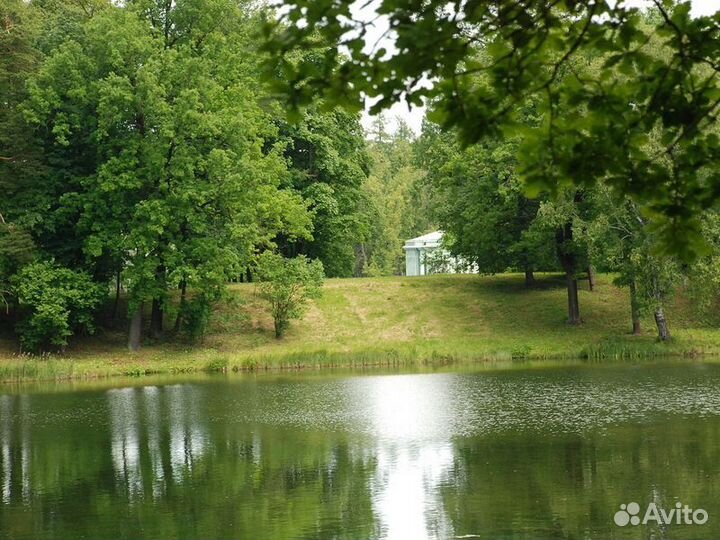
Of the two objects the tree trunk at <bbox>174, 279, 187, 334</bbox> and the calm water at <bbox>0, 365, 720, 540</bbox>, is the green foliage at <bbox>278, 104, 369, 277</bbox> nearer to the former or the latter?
the tree trunk at <bbox>174, 279, 187, 334</bbox>

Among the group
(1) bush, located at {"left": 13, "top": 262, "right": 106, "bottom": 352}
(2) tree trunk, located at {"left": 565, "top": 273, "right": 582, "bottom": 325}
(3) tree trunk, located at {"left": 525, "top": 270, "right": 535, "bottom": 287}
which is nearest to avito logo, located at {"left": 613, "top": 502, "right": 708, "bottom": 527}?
(1) bush, located at {"left": 13, "top": 262, "right": 106, "bottom": 352}

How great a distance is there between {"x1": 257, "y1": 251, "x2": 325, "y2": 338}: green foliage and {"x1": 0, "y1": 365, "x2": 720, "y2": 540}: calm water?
39.4 feet

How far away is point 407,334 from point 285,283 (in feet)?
19.1

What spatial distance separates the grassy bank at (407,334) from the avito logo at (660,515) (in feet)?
80.2

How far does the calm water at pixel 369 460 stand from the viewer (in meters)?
11.8

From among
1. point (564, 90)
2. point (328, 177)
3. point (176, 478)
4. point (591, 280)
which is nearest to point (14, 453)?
point (176, 478)

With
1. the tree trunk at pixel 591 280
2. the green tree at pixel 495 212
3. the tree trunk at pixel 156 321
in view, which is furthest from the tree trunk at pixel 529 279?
the tree trunk at pixel 156 321

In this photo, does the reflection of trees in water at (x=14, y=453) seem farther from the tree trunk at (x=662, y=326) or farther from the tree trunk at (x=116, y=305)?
the tree trunk at (x=662, y=326)

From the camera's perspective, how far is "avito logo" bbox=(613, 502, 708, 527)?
11039mm

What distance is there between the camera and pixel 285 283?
40312 millimetres

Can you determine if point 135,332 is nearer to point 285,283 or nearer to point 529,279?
point 285,283

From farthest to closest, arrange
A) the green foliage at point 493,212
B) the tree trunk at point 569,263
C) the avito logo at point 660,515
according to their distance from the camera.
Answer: the tree trunk at point 569,263, the green foliage at point 493,212, the avito logo at point 660,515

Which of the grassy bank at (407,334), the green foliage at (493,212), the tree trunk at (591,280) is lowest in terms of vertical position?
the grassy bank at (407,334)

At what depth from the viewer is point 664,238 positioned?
5223 mm
